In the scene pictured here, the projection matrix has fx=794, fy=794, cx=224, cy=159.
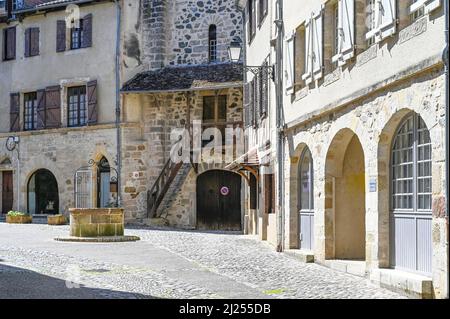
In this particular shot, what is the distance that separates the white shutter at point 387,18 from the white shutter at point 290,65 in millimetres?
4899

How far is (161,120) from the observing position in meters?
27.0

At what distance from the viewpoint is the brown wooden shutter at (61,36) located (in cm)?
2875

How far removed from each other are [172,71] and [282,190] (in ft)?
39.0

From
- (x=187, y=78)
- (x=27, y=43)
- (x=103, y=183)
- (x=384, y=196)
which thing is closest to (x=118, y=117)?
(x=103, y=183)

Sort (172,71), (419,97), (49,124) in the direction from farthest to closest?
(49,124) → (172,71) → (419,97)

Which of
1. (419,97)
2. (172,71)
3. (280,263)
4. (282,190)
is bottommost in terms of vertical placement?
(280,263)

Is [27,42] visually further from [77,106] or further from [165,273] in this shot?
[165,273]

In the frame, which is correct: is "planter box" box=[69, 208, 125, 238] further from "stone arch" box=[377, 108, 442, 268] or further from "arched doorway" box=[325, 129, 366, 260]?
"stone arch" box=[377, 108, 442, 268]

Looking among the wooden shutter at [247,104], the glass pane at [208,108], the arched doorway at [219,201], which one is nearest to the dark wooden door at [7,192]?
the arched doorway at [219,201]

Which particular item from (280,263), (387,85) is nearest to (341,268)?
(280,263)

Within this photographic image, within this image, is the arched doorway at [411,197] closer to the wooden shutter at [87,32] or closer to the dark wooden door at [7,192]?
the wooden shutter at [87,32]

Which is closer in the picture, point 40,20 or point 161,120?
point 161,120

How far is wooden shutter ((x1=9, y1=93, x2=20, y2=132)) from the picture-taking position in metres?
30.1
